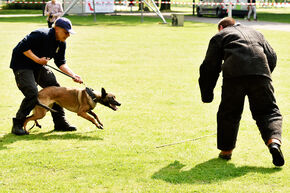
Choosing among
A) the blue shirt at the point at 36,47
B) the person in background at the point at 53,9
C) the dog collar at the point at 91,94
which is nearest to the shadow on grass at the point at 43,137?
the dog collar at the point at 91,94

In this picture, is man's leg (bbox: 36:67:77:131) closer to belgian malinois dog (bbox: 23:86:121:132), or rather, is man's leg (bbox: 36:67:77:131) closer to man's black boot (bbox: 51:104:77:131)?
man's black boot (bbox: 51:104:77:131)

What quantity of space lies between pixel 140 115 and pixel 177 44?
35.3ft

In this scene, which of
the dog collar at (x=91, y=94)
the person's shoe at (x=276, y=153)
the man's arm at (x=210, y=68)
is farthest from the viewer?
the dog collar at (x=91, y=94)

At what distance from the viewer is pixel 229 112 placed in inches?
215

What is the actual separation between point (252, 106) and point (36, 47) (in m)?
3.02

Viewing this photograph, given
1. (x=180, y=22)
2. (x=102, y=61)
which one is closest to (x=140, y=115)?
(x=102, y=61)

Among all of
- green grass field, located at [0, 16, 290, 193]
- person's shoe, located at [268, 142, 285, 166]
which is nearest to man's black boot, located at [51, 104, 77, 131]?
green grass field, located at [0, 16, 290, 193]

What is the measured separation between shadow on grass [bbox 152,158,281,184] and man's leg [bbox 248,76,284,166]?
0.35 meters

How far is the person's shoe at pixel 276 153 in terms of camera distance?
202 inches

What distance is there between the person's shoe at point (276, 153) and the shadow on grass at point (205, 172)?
0.15 m

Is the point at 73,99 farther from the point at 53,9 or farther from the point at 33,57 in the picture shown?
the point at 53,9

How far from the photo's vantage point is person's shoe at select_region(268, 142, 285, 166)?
202 inches

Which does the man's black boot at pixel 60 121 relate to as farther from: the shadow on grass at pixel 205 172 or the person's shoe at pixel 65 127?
the shadow on grass at pixel 205 172

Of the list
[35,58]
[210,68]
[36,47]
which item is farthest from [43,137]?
[210,68]
